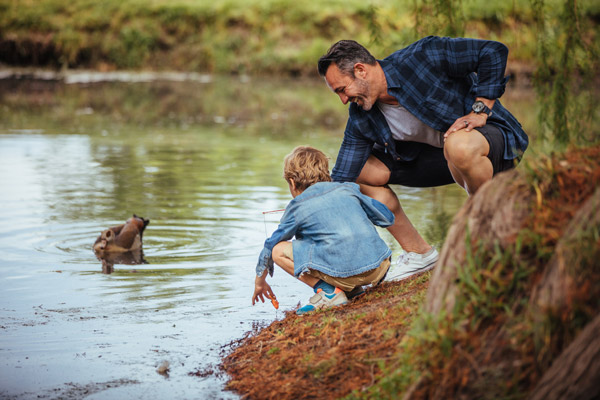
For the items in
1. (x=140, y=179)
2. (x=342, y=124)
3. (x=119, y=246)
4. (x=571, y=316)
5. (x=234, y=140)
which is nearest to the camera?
(x=571, y=316)

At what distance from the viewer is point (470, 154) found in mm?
4277

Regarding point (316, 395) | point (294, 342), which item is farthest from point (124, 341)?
point (316, 395)

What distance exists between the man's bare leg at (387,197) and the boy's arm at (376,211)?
1.33 ft

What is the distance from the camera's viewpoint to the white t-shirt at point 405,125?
4695 mm

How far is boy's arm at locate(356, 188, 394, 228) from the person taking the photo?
440 cm

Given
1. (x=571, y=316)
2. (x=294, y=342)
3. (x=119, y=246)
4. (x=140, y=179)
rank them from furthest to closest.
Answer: (x=140, y=179) < (x=119, y=246) < (x=294, y=342) < (x=571, y=316)

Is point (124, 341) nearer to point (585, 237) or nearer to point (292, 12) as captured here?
point (585, 237)

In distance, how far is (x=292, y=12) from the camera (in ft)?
96.4

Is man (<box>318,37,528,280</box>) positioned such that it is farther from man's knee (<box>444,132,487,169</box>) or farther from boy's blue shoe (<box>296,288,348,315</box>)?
boy's blue shoe (<box>296,288,348,315</box>)

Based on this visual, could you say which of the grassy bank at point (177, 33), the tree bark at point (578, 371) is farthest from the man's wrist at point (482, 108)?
the grassy bank at point (177, 33)

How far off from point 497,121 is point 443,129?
12.6 inches

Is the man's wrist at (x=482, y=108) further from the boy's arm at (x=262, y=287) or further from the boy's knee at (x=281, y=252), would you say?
the boy's arm at (x=262, y=287)

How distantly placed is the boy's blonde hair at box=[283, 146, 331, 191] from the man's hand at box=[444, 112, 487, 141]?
0.74 m

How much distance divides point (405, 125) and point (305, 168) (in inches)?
28.7
